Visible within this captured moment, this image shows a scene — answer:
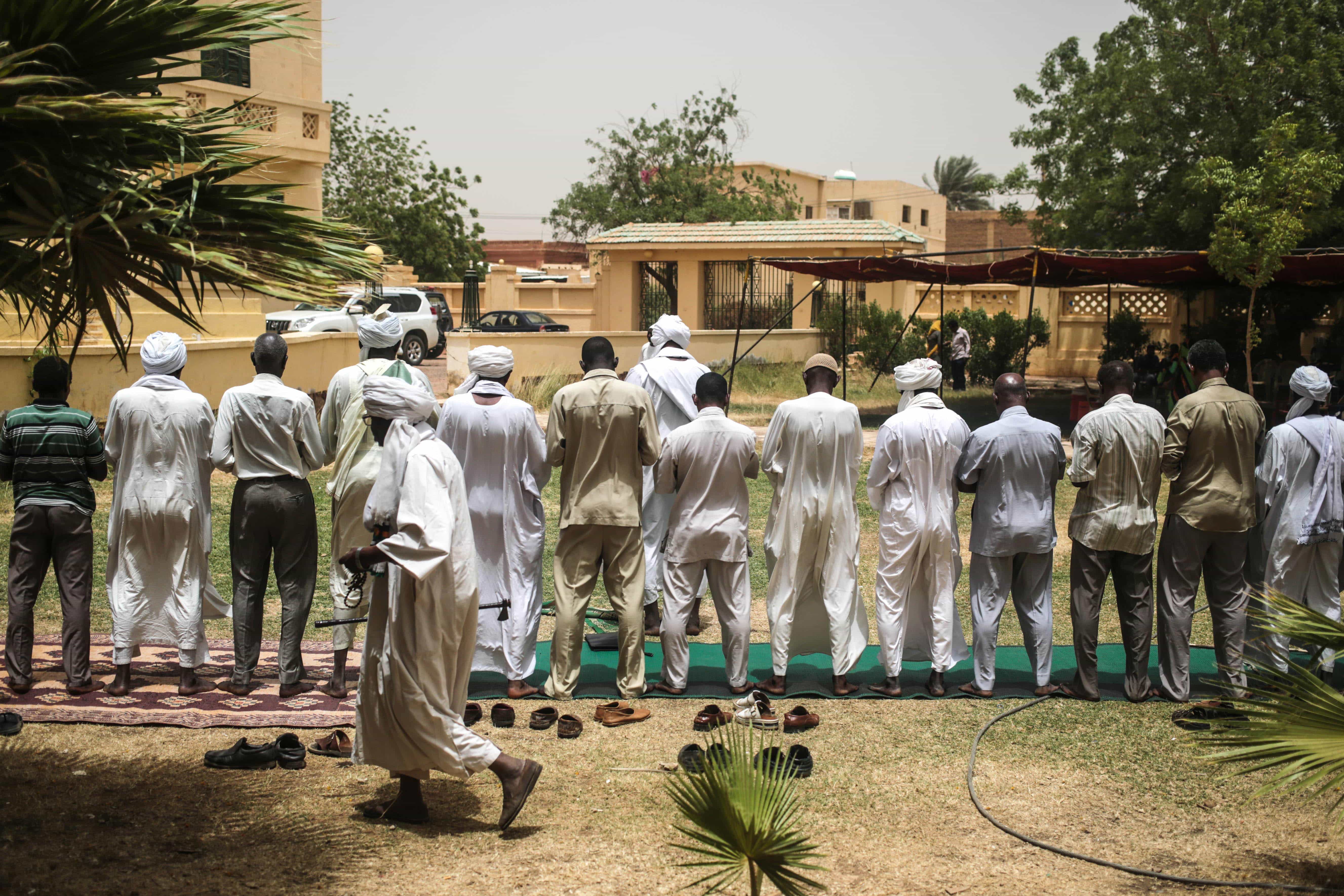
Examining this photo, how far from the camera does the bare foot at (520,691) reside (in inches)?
243

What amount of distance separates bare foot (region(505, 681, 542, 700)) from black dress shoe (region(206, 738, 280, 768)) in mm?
1436

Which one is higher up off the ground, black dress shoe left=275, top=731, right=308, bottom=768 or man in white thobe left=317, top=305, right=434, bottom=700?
man in white thobe left=317, top=305, right=434, bottom=700

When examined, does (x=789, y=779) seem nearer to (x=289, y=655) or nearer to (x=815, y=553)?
(x=815, y=553)

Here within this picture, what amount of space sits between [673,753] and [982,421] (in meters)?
14.8

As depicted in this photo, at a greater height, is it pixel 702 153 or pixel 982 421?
pixel 702 153

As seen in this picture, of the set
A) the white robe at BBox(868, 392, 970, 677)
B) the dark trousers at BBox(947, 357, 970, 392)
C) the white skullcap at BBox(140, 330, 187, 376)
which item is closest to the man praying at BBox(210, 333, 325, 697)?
the white skullcap at BBox(140, 330, 187, 376)

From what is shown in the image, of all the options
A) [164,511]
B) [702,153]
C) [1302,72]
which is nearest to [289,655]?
[164,511]

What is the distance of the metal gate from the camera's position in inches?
1056

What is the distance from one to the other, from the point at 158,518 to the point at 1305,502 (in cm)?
596

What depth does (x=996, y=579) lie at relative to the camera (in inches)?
245

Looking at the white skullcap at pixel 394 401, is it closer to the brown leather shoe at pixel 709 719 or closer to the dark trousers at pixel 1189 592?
the brown leather shoe at pixel 709 719

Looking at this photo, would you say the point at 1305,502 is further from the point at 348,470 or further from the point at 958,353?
the point at 958,353

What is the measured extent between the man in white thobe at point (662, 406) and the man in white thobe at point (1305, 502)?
10.7 feet

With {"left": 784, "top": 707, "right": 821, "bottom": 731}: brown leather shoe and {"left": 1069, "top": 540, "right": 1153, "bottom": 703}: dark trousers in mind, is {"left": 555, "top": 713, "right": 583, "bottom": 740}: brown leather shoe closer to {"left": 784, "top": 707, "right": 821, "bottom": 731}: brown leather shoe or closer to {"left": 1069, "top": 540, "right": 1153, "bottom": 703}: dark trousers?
{"left": 784, "top": 707, "right": 821, "bottom": 731}: brown leather shoe
